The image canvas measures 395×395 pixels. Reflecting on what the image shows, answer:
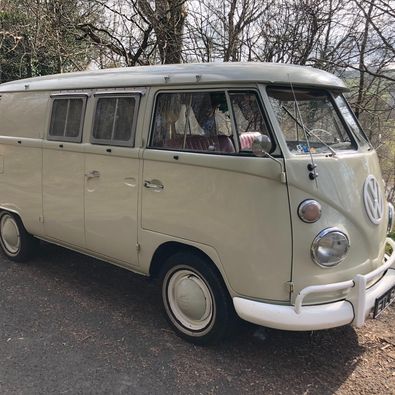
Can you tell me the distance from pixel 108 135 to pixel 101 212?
717 millimetres

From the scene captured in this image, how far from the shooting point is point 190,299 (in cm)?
360

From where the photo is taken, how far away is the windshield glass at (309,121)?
3.21 m

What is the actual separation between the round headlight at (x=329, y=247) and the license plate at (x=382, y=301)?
50 centimetres

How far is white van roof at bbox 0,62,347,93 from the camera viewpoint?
319 centimetres

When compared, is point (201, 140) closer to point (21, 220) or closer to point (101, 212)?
point (101, 212)

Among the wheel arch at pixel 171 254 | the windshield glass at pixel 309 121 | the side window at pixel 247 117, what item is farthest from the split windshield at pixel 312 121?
the wheel arch at pixel 171 254

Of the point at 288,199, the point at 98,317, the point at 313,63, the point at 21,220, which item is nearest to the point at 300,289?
the point at 288,199

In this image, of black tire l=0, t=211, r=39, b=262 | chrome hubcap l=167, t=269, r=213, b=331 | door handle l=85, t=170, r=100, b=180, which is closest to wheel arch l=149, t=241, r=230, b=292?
chrome hubcap l=167, t=269, r=213, b=331

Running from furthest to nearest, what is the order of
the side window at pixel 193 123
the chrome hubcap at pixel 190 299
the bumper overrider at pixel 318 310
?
1. the chrome hubcap at pixel 190 299
2. the side window at pixel 193 123
3. the bumper overrider at pixel 318 310

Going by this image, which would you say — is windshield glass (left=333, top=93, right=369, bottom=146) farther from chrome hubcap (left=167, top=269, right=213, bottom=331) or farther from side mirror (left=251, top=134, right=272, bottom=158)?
chrome hubcap (left=167, top=269, right=213, bottom=331)

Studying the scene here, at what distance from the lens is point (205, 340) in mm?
3512

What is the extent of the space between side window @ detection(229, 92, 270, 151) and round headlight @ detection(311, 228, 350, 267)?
31.4 inches

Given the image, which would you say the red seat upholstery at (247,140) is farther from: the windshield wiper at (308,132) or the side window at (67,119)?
Result: the side window at (67,119)

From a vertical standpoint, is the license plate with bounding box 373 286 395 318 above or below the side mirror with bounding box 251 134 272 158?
below
